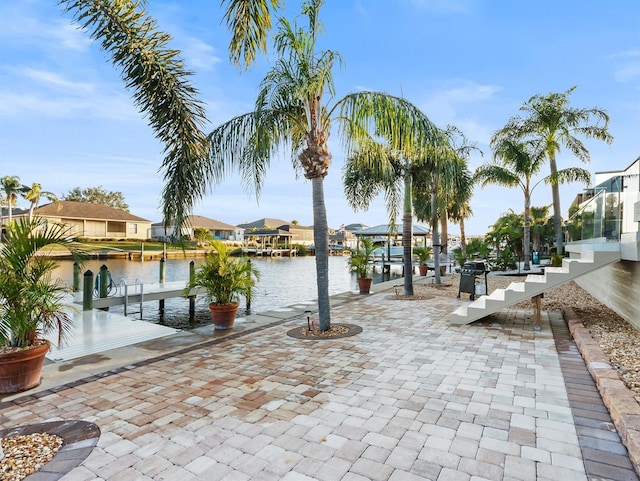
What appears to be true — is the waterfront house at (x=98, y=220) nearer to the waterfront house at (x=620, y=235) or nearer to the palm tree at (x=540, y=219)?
the waterfront house at (x=620, y=235)

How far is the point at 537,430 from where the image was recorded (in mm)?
2848

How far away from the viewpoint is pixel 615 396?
309cm

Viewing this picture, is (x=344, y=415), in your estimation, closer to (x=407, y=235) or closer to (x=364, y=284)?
(x=364, y=284)

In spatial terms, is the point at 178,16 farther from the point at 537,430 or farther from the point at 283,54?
the point at 537,430

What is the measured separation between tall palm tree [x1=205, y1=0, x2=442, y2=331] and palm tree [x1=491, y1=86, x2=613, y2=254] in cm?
1530

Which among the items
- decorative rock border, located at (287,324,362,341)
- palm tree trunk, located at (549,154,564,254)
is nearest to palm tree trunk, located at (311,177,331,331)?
decorative rock border, located at (287,324,362,341)

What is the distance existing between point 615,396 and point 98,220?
1795 inches

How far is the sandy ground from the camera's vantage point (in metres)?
3.84

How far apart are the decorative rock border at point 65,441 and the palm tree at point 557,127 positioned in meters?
19.5

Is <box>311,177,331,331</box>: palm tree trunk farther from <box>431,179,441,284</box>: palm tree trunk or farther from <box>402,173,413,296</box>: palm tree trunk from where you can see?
<box>431,179,441,284</box>: palm tree trunk

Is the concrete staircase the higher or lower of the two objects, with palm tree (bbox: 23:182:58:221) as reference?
lower

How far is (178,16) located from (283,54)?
6.45ft

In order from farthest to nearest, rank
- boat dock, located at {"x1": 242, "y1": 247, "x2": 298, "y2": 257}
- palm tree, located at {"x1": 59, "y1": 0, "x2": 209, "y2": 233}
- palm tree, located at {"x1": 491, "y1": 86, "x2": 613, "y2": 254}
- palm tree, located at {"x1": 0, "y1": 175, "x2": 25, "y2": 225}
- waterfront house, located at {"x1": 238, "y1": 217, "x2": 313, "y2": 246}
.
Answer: waterfront house, located at {"x1": 238, "y1": 217, "x2": 313, "y2": 246} < boat dock, located at {"x1": 242, "y1": 247, "x2": 298, "y2": 257} < palm tree, located at {"x1": 0, "y1": 175, "x2": 25, "y2": 225} < palm tree, located at {"x1": 491, "y1": 86, "x2": 613, "y2": 254} < palm tree, located at {"x1": 59, "y1": 0, "x2": 209, "y2": 233}

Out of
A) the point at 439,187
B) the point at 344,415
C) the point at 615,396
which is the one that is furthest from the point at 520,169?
the point at 344,415
